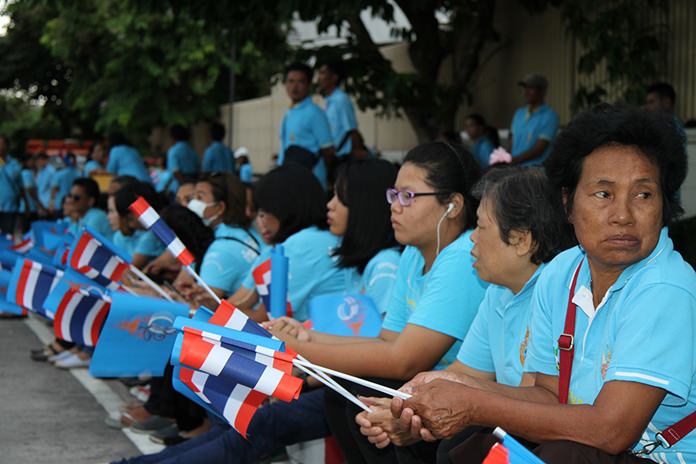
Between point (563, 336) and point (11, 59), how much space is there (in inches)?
1407

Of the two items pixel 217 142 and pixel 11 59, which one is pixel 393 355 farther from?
pixel 11 59

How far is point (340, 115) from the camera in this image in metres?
9.62

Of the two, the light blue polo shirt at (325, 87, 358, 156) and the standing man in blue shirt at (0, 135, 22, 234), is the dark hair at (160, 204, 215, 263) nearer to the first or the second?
the light blue polo shirt at (325, 87, 358, 156)

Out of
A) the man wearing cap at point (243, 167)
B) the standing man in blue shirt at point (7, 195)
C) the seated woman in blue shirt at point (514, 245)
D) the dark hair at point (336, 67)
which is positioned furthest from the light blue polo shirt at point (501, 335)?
the standing man in blue shirt at point (7, 195)

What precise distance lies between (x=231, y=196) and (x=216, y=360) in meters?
4.00

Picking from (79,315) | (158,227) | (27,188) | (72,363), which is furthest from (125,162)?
(158,227)

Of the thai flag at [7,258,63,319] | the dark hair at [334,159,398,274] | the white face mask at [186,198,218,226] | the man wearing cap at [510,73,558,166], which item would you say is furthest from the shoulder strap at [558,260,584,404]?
the man wearing cap at [510,73,558,166]

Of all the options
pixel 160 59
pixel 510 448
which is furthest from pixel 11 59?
pixel 510 448

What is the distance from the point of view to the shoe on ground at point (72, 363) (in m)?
7.76

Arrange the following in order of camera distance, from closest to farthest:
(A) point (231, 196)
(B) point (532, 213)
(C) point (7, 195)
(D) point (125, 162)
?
1. (B) point (532, 213)
2. (A) point (231, 196)
3. (D) point (125, 162)
4. (C) point (7, 195)

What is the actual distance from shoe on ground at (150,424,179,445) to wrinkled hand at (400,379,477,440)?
124 inches

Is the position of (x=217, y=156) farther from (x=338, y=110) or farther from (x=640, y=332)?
(x=640, y=332)

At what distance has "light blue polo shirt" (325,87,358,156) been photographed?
9617 millimetres

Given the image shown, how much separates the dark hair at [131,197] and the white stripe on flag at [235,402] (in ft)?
15.3
